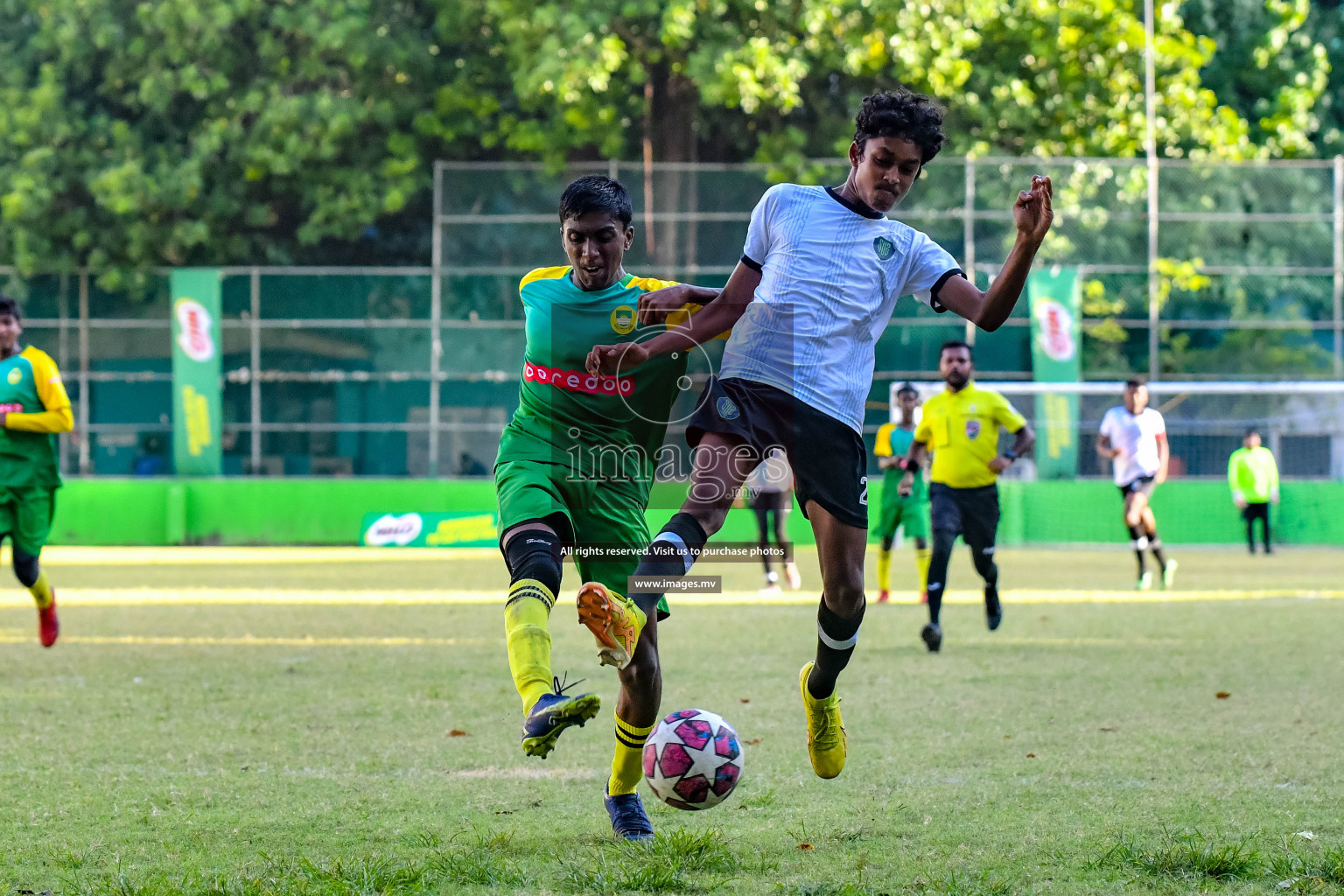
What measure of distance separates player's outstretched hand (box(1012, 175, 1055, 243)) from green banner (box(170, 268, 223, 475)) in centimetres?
2295

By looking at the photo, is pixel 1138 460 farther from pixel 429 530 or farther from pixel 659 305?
pixel 659 305

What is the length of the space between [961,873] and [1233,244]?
24895 millimetres

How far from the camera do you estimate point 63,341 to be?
27.8 meters

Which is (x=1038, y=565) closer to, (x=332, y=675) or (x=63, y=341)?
(x=332, y=675)

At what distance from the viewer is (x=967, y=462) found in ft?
37.9

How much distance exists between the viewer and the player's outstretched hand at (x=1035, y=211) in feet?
15.7

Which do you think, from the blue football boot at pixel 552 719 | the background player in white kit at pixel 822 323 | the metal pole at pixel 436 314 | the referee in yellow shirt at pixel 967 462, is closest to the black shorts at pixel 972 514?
the referee in yellow shirt at pixel 967 462

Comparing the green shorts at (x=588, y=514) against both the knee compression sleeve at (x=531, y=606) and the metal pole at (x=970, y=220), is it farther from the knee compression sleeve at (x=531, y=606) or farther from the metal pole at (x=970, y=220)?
the metal pole at (x=970, y=220)

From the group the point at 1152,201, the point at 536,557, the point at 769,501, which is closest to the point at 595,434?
the point at 536,557

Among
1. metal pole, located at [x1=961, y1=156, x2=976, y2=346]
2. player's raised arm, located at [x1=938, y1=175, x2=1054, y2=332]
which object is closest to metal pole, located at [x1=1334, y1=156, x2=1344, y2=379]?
metal pole, located at [x1=961, y1=156, x2=976, y2=346]

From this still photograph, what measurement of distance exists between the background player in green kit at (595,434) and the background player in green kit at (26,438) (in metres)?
5.65

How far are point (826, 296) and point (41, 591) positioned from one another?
23.8 ft

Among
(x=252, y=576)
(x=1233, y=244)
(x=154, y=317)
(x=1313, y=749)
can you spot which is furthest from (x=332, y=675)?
(x=1233, y=244)

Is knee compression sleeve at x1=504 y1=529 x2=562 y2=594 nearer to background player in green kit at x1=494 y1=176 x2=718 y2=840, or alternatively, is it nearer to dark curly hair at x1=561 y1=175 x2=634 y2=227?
background player in green kit at x1=494 y1=176 x2=718 y2=840
